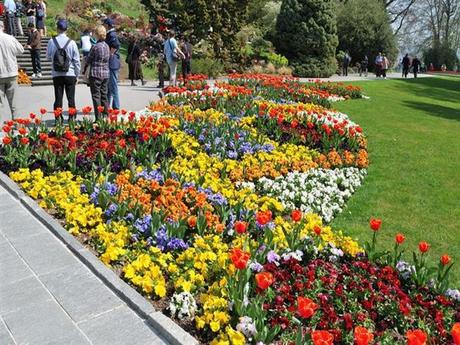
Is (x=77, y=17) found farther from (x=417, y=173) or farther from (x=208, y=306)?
(x=208, y=306)

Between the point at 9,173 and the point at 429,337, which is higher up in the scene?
the point at 9,173

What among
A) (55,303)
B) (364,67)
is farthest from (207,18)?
(55,303)

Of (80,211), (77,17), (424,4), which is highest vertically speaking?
(424,4)

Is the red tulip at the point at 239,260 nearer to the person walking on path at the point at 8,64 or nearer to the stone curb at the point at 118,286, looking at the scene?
the stone curb at the point at 118,286

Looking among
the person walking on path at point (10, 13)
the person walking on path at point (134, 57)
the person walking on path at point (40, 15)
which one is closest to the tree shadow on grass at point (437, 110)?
the person walking on path at point (134, 57)

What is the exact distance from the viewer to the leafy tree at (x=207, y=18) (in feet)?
78.3

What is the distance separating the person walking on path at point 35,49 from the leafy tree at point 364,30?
25.4 metres

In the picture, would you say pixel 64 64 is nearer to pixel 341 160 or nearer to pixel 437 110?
pixel 341 160

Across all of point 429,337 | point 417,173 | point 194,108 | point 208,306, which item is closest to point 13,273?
point 208,306

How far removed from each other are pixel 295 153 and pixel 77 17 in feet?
76.3

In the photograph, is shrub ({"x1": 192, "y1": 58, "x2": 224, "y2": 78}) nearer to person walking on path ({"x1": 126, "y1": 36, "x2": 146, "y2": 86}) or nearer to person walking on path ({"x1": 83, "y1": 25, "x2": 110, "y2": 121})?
person walking on path ({"x1": 126, "y1": 36, "x2": 146, "y2": 86})

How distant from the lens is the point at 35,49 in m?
16.3

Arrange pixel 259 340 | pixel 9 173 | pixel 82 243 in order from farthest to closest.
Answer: pixel 9 173 < pixel 82 243 < pixel 259 340

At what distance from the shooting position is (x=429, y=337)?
3.29 meters
